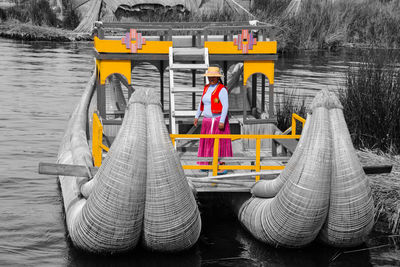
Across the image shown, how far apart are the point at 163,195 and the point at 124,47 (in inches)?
176

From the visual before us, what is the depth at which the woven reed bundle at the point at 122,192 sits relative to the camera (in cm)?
807

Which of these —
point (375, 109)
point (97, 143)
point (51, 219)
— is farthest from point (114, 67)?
point (375, 109)

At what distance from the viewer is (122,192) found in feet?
26.4

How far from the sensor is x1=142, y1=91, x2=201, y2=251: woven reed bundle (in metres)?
8.15

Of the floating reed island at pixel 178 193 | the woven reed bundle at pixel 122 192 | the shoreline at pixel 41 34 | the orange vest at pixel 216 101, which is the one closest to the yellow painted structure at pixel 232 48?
the orange vest at pixel 216 101


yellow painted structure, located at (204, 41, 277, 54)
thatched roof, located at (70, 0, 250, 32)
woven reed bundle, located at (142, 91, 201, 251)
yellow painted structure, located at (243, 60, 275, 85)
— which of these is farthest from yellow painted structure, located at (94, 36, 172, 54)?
thatched roof, located at (70, 0, 250, 32)

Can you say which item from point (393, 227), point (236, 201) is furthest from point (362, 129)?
point (236, 201)

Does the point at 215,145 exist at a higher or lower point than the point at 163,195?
higher

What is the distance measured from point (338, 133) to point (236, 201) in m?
2.39

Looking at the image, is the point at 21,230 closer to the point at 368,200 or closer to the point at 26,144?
the point at 368,200

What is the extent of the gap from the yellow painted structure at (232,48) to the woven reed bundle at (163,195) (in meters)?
3.72

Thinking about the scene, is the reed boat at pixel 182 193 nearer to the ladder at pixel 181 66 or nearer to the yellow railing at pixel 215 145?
the yellow railing at pixel 215 145

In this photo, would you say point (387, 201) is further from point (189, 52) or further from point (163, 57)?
point (163, 57)

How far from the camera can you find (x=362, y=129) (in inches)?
538
